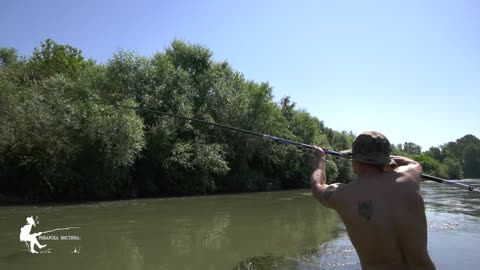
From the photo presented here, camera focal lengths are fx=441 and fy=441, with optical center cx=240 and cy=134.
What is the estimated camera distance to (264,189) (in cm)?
4147

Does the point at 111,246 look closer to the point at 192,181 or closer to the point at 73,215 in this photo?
the point at 73,215

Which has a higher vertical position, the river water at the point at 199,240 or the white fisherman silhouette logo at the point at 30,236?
the white fisherman silhouette logo at the point at 30,236

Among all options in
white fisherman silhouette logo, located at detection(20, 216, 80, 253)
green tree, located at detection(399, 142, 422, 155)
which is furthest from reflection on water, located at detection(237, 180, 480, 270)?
green tree, located at detection(399, 142, 422, 155)

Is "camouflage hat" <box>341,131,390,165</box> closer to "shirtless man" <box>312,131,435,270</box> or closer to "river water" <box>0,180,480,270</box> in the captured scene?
"shirtless man" <box>312,131,435,270</box>

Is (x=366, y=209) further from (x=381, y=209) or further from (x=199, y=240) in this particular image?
(x=199, y=240)

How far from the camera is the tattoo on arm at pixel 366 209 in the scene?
9.70 ft

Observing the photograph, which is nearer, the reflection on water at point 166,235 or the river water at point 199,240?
the river water at point 199,240

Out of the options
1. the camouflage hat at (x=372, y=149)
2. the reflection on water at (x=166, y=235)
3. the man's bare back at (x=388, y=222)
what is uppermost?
the camouflage hat at (x=372, y=149)

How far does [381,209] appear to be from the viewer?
9.61 ft

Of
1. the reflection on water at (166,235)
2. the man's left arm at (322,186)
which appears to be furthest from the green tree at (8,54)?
the man's left arm at (322,186)

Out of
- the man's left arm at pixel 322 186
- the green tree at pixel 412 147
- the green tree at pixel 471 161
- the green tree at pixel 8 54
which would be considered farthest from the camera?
the green tree at pixel 412 147

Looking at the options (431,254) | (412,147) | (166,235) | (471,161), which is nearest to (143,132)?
(166,235)

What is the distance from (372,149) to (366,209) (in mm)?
432

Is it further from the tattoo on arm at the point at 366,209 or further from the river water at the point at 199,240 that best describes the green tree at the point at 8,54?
the tattoo on arm at the point at 366,209
